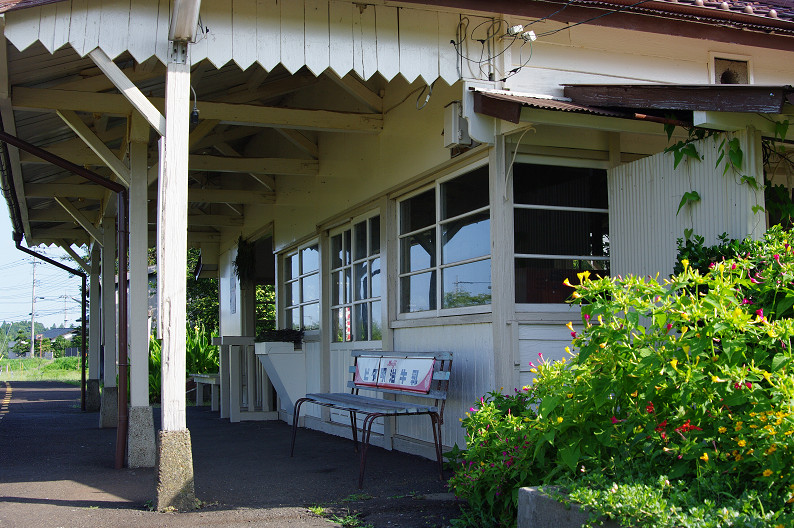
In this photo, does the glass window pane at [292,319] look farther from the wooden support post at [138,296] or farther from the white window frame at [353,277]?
the wooden support post at [138,296]

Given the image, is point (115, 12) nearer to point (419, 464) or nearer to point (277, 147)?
point (419, 464)

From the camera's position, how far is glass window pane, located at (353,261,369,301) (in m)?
9.27

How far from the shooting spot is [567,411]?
405cm

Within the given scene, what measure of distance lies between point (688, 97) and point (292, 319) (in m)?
7.98

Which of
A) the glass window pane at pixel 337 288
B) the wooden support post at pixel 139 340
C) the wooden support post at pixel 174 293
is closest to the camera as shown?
the wooden support post at pixel 174 293

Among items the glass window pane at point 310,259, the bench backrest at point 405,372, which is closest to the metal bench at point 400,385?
the bench backrest at point 405,372

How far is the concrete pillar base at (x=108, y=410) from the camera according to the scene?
11414mm

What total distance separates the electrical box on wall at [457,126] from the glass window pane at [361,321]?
10.2 feet

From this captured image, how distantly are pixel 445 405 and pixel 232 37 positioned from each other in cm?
353

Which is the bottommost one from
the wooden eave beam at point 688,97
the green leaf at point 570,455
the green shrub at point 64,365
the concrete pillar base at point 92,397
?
the green shrub at point 64,365

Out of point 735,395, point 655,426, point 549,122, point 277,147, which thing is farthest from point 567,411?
point 277,147

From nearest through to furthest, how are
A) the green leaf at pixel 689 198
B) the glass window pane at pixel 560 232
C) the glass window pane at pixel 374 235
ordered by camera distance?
the green leaf at pixel 689 198
the glass window pane at pixel 560 232
the glass window pane at pixel 374 235

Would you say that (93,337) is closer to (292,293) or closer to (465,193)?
(292,293)

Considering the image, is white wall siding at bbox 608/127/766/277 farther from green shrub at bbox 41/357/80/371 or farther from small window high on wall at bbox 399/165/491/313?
green shrub at bbox 41/357/80/371
